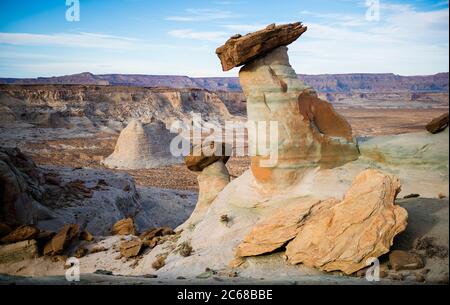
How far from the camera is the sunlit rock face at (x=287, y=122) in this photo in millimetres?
9023

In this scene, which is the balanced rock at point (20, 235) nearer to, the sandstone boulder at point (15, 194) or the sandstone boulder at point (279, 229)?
the sandstone boulder at point (15, 194)

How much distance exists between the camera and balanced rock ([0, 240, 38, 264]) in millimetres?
9953

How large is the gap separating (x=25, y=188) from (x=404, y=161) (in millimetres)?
9982

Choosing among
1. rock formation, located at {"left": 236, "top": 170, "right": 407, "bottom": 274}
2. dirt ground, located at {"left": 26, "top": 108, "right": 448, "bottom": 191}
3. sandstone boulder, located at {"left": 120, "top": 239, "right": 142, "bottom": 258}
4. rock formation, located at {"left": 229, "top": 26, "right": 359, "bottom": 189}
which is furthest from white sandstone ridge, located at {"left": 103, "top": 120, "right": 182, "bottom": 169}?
rock formation, located at {"left": 236, "top": 170, "right": 407, "bottom": 274}

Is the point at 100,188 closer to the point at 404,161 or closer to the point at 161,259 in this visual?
the point at 161,259

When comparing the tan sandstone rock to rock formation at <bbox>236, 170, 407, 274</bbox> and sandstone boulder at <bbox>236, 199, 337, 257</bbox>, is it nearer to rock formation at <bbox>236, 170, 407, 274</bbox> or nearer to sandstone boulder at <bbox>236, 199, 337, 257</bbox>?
rock formation at <bbox>236, 170, 407, 274</bbox>

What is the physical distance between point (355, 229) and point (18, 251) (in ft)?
24.4

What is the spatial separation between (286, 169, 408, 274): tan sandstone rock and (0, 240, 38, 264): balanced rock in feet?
20.0

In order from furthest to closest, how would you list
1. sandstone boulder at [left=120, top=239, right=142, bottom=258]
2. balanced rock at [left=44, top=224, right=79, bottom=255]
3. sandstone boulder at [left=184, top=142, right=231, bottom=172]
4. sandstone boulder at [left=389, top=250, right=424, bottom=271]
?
sandstone boulder at [left=184, top=142, right=231, bottom=172]
balanced rock at [left=44, top=224, right=79, bottom=255]
sandstone boulder at [left=120, top=239, right=142, bottom=258]
sandstone boulder at [left=389, top=250, right=424, bottom=271]

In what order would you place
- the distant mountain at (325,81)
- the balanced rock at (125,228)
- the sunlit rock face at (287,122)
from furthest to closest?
1. the distant mountain at (325,81)
2. the balanced rock at (125,228)
3. the sunlit rock face at (287,122)

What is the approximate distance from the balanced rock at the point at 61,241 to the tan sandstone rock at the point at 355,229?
18.7ft

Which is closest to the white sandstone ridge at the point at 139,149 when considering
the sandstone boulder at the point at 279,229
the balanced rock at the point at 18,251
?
the balanced rock at the point at 18,251
